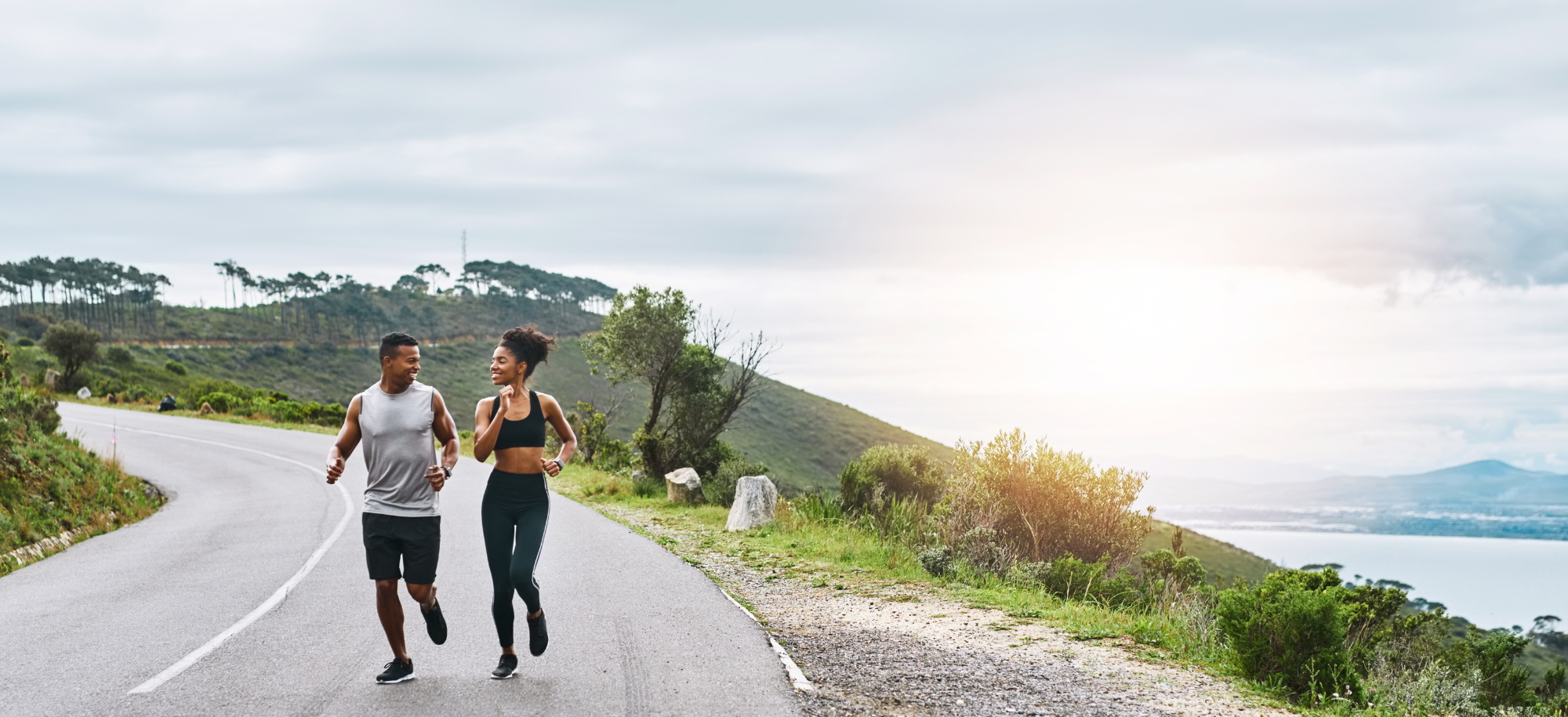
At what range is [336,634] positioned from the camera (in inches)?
297

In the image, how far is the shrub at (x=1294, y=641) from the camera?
A: 6.88 metres

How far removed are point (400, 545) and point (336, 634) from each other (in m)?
2.19

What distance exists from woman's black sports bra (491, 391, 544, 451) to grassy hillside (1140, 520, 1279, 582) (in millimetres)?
61856

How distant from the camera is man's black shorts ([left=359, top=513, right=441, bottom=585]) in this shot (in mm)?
5879

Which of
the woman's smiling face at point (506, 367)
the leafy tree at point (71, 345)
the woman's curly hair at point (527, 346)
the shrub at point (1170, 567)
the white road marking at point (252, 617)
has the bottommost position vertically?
the shrub at point (1170, 567)

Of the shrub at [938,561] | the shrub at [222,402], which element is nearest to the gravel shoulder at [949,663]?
the shrub at [938,561]

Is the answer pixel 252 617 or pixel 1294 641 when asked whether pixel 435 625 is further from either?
pixel 1294 641

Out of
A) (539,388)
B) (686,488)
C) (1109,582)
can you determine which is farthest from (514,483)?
(539,388)

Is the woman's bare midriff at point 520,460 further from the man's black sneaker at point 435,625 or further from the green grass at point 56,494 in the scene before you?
the green grass at point 56,494

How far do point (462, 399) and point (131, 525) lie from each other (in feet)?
243

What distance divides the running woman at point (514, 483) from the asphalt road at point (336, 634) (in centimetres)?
53

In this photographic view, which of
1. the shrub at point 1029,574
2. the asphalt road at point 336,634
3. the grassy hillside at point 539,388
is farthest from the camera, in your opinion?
the grassy hillside at point 539,388

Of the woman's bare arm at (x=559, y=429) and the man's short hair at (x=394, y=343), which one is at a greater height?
the man's short hair at (x=394, y=343)

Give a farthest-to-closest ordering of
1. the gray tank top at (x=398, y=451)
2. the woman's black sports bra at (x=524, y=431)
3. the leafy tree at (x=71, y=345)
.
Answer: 1. the leafy tree at (x=71, y=345)
2. the woman's black sports bra at (x=524, y=431)
3. the gray tank top at (x=398, y=451)
